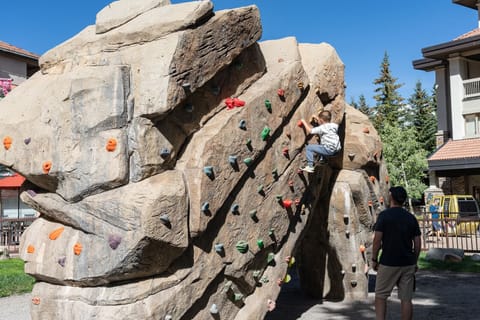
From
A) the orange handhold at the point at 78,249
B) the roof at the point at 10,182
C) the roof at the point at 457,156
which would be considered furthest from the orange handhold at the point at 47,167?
the roof at the point at 457,156

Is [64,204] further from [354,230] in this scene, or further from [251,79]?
[354,230]

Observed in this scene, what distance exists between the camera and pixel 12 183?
20938mm

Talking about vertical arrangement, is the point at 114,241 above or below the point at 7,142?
below

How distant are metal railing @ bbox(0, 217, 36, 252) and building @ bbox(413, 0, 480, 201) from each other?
1841cm

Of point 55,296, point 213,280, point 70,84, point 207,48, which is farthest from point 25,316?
point 207,48

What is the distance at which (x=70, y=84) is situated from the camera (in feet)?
17.6

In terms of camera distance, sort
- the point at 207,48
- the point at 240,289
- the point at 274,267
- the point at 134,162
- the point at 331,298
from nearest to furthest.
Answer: the point at 134,162 < the point at 207,48 < the point at 240,289 < the point at 274,267 < the point at 331,298

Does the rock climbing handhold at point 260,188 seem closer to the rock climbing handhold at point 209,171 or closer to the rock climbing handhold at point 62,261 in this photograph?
the rock climbing handhold at point 209,171

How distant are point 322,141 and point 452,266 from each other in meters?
8.07

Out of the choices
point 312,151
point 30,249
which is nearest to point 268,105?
point 312,151

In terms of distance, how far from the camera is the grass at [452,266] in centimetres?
1293

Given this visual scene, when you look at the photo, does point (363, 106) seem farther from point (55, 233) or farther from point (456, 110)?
point (55, 233)

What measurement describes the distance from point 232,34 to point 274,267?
291cm

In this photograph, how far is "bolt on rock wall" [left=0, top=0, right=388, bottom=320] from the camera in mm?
5184
